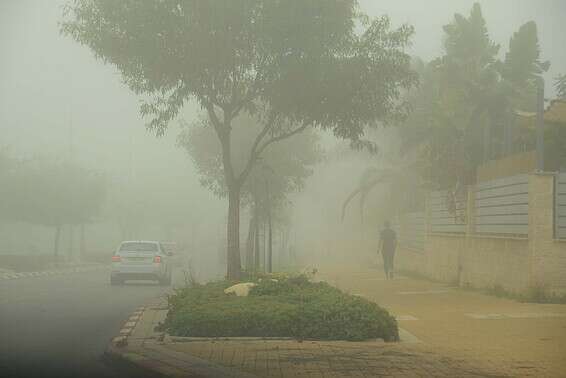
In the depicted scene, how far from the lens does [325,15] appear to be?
18609 millimetres

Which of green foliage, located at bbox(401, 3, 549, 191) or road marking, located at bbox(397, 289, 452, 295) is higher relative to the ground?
green foliage, located at bbox(401, 3, 549, 191)

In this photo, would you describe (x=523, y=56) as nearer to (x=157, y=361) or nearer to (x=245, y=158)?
(x=245, y=158)

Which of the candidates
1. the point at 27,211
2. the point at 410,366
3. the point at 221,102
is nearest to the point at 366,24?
the point at 221,102

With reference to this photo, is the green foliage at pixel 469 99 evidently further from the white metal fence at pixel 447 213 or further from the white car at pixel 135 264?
the white car at pixel 135 264

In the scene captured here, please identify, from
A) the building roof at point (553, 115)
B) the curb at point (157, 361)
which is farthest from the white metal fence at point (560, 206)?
the curb at point (157, 361)

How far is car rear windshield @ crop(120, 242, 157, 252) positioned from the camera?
29.8 meters

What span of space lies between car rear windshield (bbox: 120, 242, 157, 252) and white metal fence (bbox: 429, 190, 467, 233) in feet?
30.4

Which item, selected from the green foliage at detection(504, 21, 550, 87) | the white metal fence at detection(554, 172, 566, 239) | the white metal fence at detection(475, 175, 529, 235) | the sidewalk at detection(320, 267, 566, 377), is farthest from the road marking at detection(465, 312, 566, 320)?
the green foliage at detection(504, 21, 550, 87)

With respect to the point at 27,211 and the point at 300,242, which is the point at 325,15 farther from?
the point at 300,242

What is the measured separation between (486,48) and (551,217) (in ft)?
44.4

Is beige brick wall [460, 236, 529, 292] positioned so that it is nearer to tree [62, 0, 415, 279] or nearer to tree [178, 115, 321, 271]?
tree [62, 0, 415, 279]

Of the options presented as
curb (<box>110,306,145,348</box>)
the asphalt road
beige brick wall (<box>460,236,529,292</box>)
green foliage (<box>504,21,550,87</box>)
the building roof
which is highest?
green foliage (<box>504,21,550,87</box>)

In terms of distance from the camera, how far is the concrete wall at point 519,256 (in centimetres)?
1820

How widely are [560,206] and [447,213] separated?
882 cm
